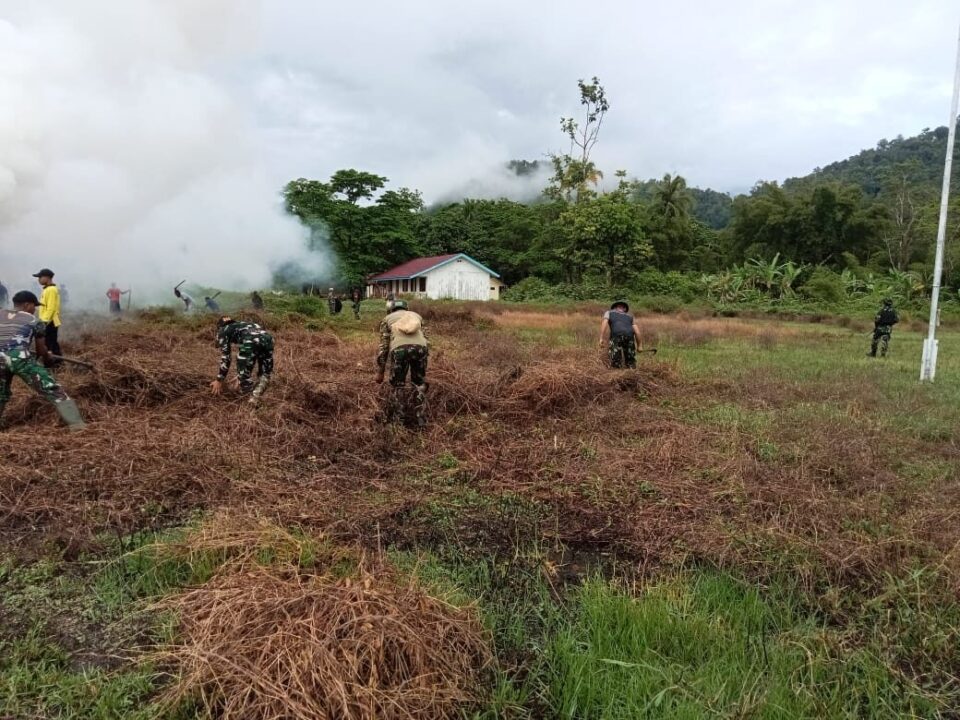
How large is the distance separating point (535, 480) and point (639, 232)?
3442cm

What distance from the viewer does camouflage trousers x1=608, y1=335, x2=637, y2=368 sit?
9852 mm

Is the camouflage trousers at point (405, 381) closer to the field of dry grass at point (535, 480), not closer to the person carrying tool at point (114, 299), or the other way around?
the field of dry grass at point (535, 480)

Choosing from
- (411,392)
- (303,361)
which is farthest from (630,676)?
(303,361)

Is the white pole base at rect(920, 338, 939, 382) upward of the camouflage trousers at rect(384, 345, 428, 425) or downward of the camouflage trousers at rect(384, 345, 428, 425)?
downward

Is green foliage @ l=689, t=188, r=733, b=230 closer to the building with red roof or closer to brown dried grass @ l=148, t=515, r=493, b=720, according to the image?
the building with red roof

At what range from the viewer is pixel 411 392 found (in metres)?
7.21

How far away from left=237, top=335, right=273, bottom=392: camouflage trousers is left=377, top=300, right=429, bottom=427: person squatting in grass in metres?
1.33

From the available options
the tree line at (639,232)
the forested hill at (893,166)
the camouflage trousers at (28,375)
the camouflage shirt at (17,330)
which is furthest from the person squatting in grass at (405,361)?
the forested hill at (893,166)

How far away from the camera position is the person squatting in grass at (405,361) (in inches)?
276

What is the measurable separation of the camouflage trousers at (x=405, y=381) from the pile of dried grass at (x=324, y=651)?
399cm

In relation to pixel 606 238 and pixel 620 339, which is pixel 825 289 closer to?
pixel 606 238

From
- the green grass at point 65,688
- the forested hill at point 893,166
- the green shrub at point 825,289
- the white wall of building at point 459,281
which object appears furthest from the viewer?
the forested hill at point 893,166

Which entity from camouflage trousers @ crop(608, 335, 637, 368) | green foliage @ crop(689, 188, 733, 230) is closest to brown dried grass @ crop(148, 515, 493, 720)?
camouflage trousers @ crop(608, 335, 637, 368)

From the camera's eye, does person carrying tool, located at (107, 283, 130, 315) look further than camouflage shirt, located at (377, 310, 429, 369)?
Yes
